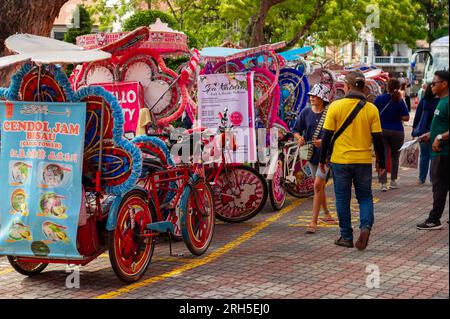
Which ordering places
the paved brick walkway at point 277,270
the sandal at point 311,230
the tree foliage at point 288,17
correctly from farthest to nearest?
the tree foliage at point 288,17 < the sandal at point 311,230 < the paved brick walkway at point 277,270

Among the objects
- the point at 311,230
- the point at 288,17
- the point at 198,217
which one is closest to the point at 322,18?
the point at 288,17

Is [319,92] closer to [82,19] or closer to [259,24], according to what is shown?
[259,24]

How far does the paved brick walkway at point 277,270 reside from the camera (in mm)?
6621

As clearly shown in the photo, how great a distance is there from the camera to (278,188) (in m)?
11.0

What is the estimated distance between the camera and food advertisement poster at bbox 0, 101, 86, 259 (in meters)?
6.50

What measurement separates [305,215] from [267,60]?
2545mm

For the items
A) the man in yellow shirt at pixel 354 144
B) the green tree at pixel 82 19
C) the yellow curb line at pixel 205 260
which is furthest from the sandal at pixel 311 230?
the green tree at pixel 82 19

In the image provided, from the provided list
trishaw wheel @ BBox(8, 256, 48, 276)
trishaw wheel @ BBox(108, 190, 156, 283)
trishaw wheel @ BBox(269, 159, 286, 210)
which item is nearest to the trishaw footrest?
trishaw wheel @ BBox(108, 190, 156, 283)

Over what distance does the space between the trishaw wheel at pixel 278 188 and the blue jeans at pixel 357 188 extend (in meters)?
2.50

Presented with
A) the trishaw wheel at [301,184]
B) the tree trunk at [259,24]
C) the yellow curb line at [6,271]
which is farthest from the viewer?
the tree trunk at [259,24]

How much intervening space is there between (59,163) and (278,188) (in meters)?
4.94

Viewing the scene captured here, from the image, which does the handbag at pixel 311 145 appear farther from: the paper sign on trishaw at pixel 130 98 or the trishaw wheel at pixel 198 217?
the paper sign on trishaw at pixel 130 98

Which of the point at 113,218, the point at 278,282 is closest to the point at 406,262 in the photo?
the point at 278,282

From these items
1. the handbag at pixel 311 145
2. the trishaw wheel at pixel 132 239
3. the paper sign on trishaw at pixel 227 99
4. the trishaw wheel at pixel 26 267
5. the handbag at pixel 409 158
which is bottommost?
the trishaw wheel at pixel 26 267
